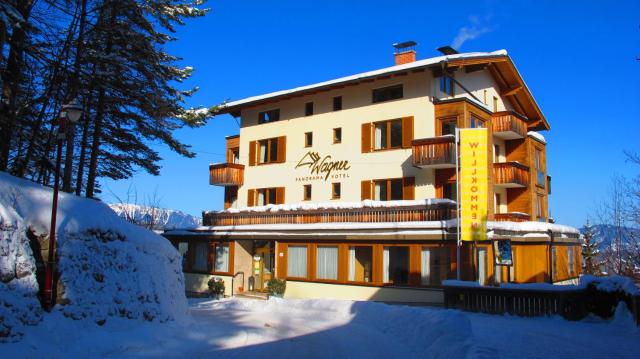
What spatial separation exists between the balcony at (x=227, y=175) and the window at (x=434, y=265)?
15017 mm

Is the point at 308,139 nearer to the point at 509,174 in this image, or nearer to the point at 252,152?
the point at 252,152

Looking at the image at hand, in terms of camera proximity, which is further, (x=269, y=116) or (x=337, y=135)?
(x=269, y=116)

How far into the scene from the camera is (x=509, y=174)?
1029 inches

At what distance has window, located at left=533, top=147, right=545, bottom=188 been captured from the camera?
29.9 m

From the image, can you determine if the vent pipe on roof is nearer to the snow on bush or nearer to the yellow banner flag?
the yellow banner flag

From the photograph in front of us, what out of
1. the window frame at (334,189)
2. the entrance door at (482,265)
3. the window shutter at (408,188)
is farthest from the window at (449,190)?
the window frame at (334,189)

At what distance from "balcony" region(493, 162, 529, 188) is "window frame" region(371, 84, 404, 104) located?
5996mm

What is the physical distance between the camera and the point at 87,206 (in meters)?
13.5

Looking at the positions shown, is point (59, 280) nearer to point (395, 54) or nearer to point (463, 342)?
point (463, 342)

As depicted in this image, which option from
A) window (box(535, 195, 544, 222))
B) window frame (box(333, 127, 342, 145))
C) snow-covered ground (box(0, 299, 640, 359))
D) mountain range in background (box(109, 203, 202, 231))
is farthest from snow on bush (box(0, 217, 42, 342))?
window (box(535, 195, 544, 222))

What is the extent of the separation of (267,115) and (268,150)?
233 centimetres

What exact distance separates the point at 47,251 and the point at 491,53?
23126 mm

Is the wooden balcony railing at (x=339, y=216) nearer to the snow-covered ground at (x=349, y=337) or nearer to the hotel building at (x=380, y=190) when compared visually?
the hotel building at (x=380, y=190)

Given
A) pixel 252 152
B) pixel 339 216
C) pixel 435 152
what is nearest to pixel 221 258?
pixel 252 152
